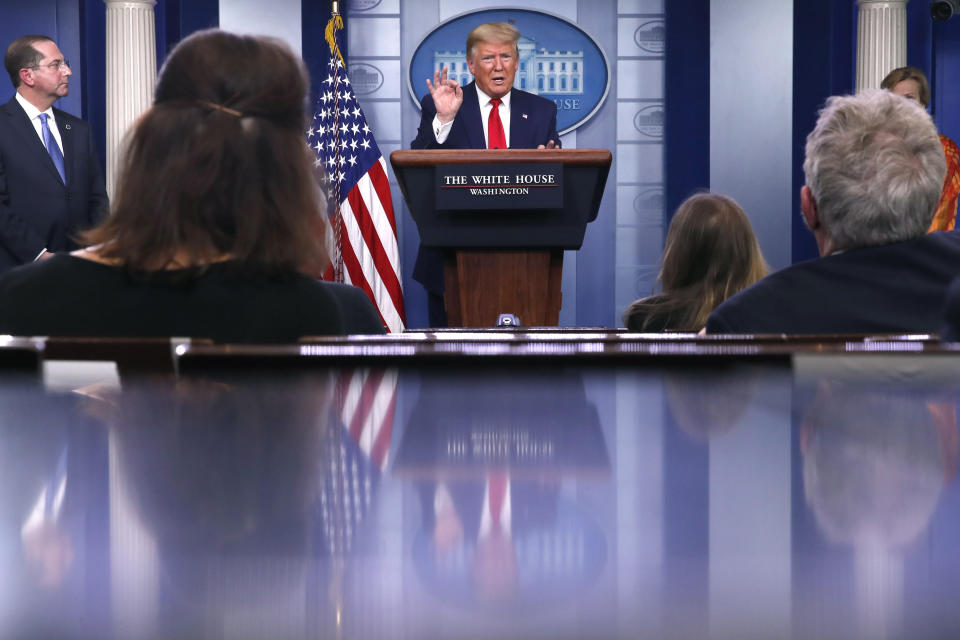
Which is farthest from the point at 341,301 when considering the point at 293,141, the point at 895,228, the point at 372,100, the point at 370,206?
the point at 372,100

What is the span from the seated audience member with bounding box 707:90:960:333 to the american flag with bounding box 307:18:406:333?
3895 millimetres

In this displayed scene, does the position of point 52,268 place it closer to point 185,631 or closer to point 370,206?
point 185,631

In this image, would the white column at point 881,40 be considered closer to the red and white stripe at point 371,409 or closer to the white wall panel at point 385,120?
the white wall panel at point 385,120

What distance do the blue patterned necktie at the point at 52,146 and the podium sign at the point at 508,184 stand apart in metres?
2.85

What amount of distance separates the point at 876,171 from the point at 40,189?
4.35 meters

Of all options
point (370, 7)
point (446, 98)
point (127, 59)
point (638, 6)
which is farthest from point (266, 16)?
point (446, 98)

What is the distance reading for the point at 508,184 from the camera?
3037 mm

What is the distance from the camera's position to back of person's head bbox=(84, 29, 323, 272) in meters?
1.34

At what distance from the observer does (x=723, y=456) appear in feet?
1.60

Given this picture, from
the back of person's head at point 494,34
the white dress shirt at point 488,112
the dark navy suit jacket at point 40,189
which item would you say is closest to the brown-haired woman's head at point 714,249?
the white dress shirt at point 488,112

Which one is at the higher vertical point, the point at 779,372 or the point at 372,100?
the point at 372,100

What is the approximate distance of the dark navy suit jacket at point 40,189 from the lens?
4695 millimetres

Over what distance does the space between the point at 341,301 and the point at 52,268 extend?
16.8 inches

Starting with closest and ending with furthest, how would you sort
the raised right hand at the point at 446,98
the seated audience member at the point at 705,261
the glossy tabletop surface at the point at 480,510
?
the glossy tabletop surface at the point at 480,510 → the seated audience member at the point at 705,261 → the raised right hand at the point at 446,98
